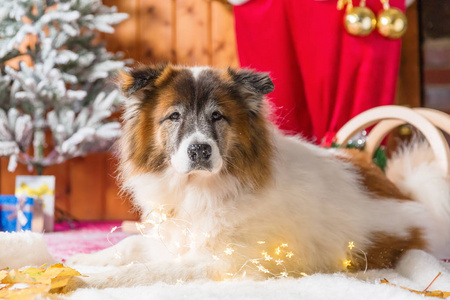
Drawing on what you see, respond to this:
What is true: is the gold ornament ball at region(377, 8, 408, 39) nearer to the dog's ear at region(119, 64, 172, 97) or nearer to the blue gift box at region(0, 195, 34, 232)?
the dog's ear at region(119, 64, 172, 97)

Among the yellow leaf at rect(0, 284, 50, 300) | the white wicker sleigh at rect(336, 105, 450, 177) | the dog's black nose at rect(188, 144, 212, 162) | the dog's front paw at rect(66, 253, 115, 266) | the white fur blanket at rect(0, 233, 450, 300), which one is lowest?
the dog's front paw at rect(66, 253, 115, 266)

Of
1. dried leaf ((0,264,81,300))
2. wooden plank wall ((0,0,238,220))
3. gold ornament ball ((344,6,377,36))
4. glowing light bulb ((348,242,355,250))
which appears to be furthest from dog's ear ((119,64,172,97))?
wooden plank wall ((0,0,238,220))

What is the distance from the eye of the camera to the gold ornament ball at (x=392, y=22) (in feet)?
9.78

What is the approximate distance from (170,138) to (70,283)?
569mm

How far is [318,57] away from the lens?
3205mm

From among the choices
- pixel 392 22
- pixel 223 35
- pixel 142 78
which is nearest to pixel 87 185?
pixel 223 35

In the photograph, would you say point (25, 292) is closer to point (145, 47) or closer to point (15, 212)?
point (15, 212)

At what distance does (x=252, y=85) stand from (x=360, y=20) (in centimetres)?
156

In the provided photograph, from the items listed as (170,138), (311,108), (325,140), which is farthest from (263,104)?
(311,108)

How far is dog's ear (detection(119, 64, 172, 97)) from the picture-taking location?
171 cm

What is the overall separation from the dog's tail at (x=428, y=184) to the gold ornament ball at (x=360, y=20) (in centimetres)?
91

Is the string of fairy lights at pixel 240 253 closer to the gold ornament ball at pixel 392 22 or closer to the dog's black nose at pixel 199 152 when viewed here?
the dog's black nose at pixel 199 152

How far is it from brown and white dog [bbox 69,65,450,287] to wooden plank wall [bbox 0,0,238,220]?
71.2 inches

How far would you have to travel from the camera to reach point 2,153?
3.00 meters
